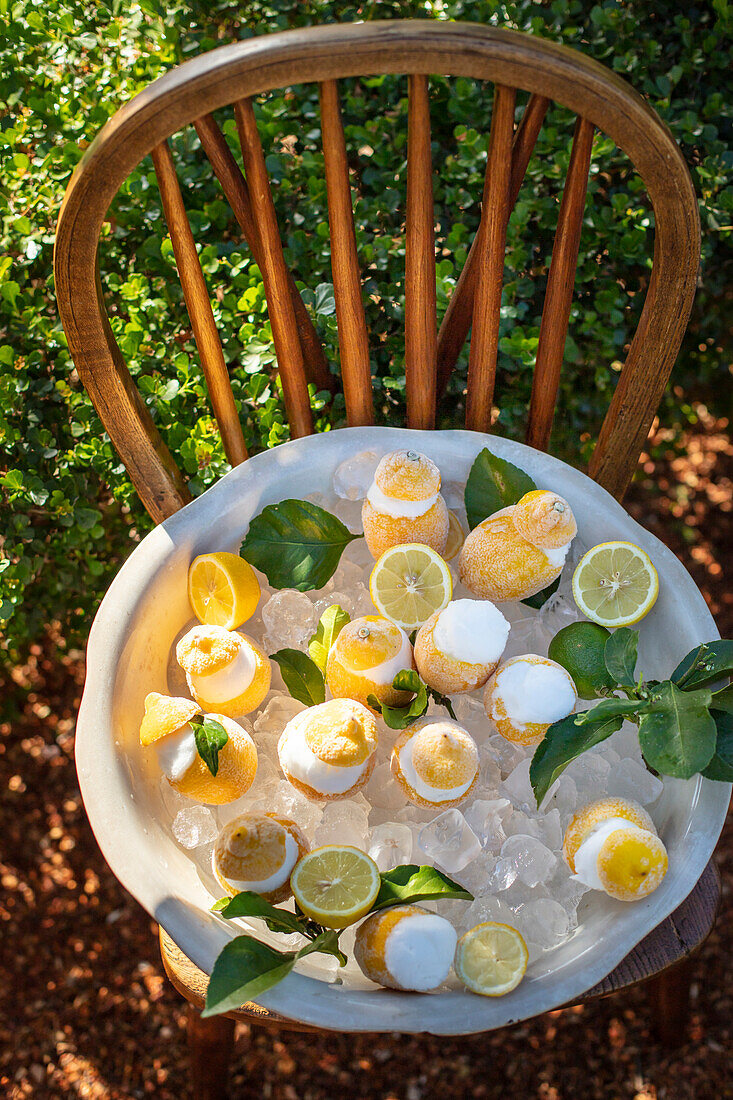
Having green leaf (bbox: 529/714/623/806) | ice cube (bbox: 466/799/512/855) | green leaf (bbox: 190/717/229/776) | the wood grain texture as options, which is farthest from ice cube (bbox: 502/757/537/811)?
the wood grain texture

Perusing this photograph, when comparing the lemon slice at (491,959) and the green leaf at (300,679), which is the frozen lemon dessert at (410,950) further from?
the green leaf at (300,679)

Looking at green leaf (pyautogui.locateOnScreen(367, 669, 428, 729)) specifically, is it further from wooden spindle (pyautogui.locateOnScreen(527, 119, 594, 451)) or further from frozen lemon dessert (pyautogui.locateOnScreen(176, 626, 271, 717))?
wooden spindle (pyautogui.locateOnScreen(527, 119, 594, 451))

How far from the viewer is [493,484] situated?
1.07 meters

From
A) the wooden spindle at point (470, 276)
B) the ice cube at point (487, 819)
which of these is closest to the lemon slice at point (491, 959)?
the ice cube at point (487, 819)

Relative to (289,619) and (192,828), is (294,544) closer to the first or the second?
(289,619)

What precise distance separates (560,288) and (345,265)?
0.26m

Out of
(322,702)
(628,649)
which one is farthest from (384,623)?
(628,649)

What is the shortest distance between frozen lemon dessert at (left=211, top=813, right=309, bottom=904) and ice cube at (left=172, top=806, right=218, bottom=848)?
76 mm

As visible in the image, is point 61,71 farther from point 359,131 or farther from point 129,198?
point 359,131

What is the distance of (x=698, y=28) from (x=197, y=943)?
5.37 feet

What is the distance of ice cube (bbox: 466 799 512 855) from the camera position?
1.00 m

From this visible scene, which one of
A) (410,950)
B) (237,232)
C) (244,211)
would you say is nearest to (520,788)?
(410,950)

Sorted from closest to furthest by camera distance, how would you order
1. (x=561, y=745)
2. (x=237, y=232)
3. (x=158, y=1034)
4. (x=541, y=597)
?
1. (x=561, y=745)
2. (x=541, y=597)
3. (x=237, y=232)
4. (x=158, y=1034)

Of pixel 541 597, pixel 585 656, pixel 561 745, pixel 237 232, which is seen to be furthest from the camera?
pixel 237 232
